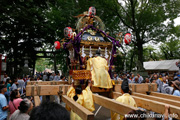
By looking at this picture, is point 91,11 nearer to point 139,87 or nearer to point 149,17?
point 139,87

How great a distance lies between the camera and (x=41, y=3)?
1479 cm

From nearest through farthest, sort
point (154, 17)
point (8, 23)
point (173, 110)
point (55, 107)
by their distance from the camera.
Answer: point (55, 107) → point (173, 110) → point (8, 23) → point (154, 17)

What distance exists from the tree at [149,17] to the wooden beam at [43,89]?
49.5 feet

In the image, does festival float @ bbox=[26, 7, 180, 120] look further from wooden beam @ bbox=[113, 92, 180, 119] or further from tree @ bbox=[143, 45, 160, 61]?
tree @ bbox=[143, 45, 160, 61]

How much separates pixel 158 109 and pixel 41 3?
49.4 ft

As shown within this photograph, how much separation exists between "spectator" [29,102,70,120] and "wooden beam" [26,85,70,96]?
2.63m

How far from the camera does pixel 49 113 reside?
4.37 feet

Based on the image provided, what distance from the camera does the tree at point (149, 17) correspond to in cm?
1786

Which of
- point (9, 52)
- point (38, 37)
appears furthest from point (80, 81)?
point (9, 52)

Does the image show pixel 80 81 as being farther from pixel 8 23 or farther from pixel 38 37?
pixel 38 37

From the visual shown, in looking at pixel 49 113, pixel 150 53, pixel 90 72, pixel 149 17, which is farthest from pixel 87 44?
pixel 150 53

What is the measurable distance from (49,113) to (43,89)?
283cm

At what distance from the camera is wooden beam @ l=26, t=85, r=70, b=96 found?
3.82 metres

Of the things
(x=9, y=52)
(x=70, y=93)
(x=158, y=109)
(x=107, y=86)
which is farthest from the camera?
(x=9, y=52)
